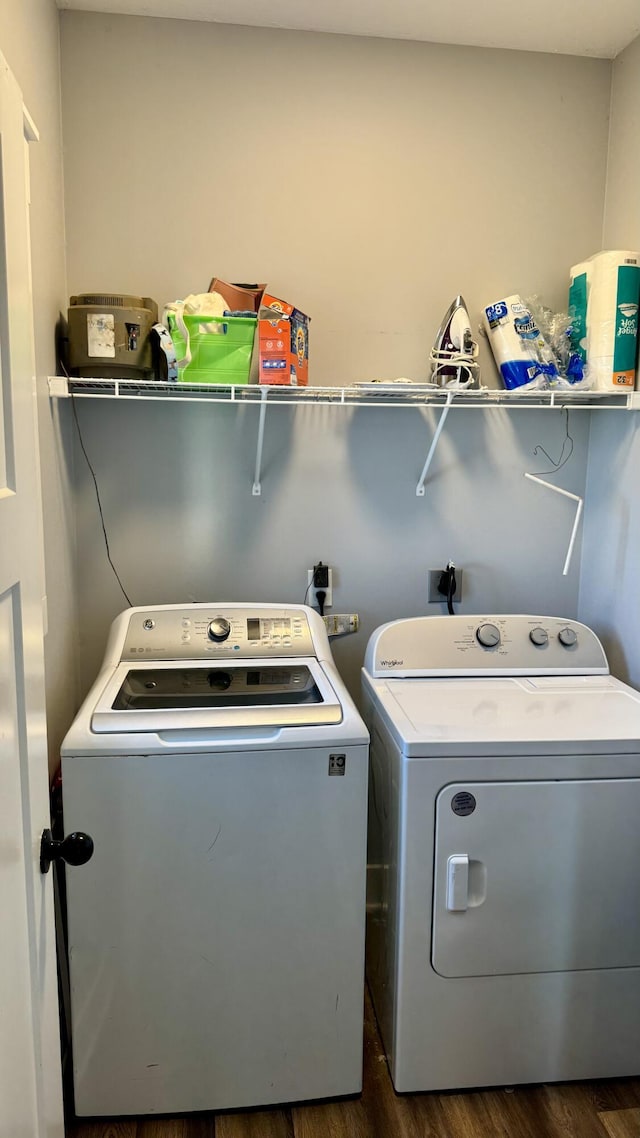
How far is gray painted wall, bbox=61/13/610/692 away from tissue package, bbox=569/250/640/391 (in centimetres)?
17

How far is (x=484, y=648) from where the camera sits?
208cm

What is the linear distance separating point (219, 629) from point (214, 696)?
0.78 feet

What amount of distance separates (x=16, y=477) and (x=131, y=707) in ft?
2.82

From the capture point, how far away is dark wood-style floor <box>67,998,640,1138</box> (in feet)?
5.39

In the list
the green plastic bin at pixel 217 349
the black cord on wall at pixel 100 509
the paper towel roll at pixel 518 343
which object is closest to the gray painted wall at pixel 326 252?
the black cord on wall at pixel 100 509

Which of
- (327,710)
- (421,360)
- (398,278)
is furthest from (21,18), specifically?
(327,710)

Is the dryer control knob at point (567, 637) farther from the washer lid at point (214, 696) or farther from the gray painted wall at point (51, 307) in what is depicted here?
the gray painted wall at point (51, 307)

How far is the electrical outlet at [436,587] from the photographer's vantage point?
232 cm

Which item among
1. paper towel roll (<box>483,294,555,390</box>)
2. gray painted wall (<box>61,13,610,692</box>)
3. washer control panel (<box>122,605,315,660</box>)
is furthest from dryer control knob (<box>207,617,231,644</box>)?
paper towel roll (<box>483,294,555,390</box>)

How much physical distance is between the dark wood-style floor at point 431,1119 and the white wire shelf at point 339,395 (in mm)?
1633

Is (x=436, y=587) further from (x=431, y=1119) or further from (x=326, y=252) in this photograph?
(x=431, y=1119)

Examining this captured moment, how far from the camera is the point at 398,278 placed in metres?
2.20

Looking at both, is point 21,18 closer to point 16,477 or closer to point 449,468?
point 16,477

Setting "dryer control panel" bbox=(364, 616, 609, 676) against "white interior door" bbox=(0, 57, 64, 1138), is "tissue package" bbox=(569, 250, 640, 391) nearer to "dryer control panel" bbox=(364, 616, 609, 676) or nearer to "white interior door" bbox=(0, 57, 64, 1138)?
"dryer control panel" bbox=(364, 616, 609, 676)
